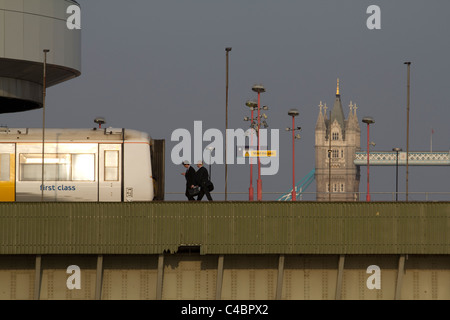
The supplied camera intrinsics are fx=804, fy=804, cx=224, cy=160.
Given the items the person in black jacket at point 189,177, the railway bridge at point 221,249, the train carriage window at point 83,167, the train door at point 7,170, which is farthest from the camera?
the train carriage window at point 83,167

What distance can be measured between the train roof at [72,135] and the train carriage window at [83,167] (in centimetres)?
76

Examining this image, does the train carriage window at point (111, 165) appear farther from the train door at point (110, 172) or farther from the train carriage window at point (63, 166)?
the train carriage window at point (63, 166)

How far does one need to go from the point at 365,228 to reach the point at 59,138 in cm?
1487

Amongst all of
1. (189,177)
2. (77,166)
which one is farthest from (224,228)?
(77,166)

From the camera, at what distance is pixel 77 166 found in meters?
35.6

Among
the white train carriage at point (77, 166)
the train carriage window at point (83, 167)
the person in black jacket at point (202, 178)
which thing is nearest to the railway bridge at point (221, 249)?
the person in black jacket at point (202, 178)

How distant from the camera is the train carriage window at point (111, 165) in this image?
35531mm

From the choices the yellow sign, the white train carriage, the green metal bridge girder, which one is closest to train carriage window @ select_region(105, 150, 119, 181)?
the white train carriage

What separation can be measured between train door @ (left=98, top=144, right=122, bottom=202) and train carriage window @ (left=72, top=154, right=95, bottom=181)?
1.21 feet

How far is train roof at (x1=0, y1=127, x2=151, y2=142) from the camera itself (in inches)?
→ 1403

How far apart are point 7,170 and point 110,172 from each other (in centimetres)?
450

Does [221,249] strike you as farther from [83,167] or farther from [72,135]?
[72,135]

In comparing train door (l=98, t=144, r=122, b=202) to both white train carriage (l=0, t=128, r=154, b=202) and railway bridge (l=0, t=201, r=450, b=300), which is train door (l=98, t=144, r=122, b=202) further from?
railway bridge (l=0, t=201, r=450, b=300)
